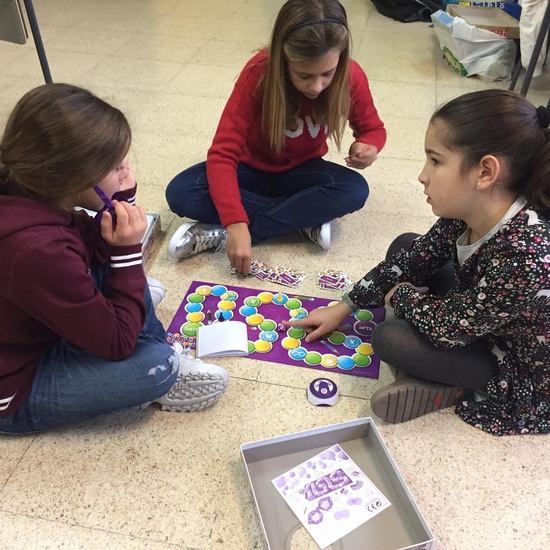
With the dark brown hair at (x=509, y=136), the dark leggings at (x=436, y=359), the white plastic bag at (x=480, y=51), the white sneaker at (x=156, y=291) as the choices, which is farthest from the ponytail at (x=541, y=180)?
the white plastic bag at (x=480, y=51)

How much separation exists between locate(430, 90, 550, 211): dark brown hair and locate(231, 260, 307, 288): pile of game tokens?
599 mm

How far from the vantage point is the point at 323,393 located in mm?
1083

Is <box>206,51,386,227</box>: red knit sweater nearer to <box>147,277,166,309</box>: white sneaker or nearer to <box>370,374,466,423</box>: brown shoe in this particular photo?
<box>147,277,166,309</box>: white sneaker

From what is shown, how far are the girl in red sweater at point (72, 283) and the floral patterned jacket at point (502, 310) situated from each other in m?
0.43

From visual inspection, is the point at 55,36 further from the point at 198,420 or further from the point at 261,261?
the point at 198,420

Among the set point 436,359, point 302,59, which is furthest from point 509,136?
point 302,59

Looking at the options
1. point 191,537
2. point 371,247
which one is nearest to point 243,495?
point 191,537

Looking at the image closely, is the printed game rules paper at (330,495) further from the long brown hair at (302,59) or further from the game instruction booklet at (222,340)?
the long brown hair at (302,59)

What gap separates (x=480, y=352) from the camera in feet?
3.36

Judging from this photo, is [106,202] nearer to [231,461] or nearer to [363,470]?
[231,461]

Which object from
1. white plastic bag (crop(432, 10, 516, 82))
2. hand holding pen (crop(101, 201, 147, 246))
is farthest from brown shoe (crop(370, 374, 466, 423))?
white plastic bag (crop(432, 10, 516, 82))

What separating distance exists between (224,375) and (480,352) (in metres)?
0.49

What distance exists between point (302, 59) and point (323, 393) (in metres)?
0.72

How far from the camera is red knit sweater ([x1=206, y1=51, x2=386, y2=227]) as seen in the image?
137 centimetres
